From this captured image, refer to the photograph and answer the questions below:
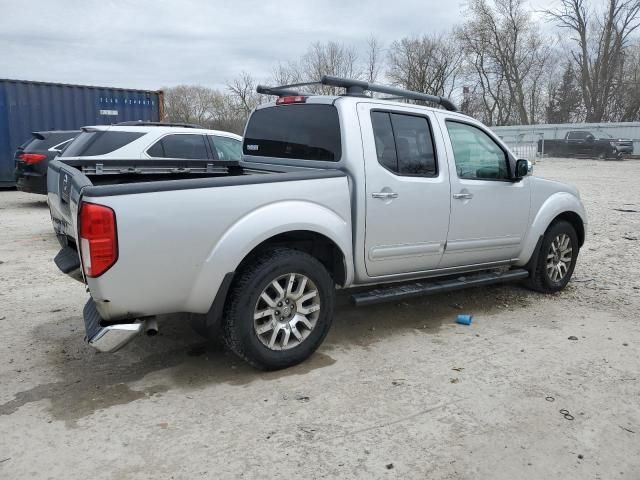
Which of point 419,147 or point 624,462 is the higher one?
point 419,147

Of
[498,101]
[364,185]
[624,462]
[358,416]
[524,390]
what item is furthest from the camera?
[498,101]

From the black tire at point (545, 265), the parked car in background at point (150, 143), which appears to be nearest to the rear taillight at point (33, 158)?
the parked car in background at point (150, 143)

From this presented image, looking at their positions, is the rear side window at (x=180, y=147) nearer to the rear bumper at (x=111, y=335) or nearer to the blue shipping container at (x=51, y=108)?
the rear bumper at (x=111, y=335)

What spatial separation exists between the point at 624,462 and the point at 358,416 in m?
1.40

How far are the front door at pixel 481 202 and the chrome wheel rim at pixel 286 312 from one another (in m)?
1.45

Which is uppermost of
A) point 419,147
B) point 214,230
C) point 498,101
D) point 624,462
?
point 498,101

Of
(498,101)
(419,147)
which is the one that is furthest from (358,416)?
(498,101)

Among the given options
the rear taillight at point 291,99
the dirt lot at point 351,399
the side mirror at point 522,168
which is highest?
the rear taillight at point 291,99

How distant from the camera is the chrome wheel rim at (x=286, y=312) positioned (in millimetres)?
3633

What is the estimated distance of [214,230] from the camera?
3316 millimetres

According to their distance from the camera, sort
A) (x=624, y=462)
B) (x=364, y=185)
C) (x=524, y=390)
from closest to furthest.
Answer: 1. (x=624, y=462)
2. (x=524, y=390)
3. (x=364, y=185)

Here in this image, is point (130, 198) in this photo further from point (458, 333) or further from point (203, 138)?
point (203, 138)

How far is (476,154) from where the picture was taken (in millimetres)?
4930

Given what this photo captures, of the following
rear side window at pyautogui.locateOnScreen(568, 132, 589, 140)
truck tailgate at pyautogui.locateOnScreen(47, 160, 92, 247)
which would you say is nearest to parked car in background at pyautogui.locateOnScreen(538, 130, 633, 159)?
rear side window at pyautogui.locateOnScreen(568, 132, 589, 140)
